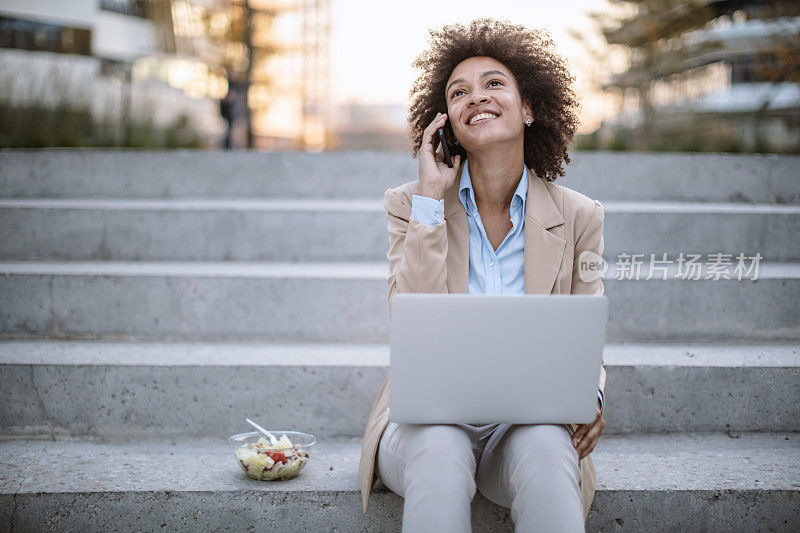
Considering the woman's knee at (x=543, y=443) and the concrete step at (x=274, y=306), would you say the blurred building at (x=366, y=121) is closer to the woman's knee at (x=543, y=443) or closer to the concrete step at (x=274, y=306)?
the concrete step at (x=274, y=306)

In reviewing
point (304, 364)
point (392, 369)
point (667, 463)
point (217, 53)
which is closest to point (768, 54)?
point (667, 463)

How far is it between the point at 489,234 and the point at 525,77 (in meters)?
0.51

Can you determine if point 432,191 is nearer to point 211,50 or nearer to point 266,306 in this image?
point 266,306

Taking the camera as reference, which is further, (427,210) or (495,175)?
(495,175)

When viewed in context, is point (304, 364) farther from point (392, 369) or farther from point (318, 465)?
point (392, 369)

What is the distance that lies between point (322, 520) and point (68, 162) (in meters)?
2.58

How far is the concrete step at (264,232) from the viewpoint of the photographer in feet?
10.5

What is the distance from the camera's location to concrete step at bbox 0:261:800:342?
2758 mm

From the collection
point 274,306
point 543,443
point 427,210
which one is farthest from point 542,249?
point 274,306

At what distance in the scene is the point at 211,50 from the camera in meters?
13.6

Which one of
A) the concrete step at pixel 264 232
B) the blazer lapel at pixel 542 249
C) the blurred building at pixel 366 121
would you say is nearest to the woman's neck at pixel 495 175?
the blazer lapel at pixel 542 249

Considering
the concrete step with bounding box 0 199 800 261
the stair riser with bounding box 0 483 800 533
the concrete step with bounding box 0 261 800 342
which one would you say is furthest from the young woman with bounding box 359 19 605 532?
the concrete step with bounding box 0 199 800 261

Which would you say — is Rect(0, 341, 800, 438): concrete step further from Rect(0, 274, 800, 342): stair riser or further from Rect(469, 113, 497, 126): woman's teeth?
Rect(469, 113, 497, 126): woman's teeth

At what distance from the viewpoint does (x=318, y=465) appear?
2188 millimetres
